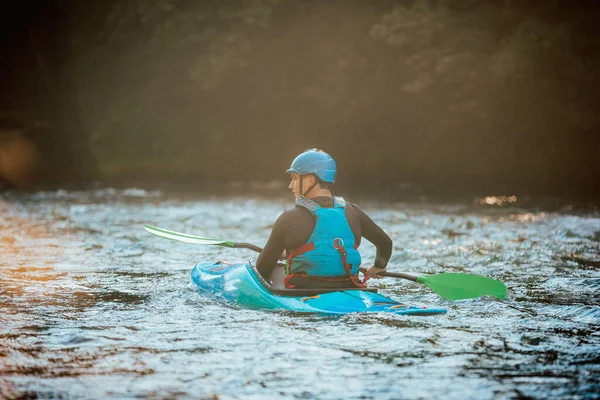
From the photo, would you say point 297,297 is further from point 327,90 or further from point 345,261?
point 327,90

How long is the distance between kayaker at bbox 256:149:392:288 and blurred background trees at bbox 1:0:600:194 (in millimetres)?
17144

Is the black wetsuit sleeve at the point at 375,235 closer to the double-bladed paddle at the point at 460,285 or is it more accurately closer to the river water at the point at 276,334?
the double-bladed paddle at the point at 460,285

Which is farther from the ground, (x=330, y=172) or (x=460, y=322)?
(x=330, y=172)

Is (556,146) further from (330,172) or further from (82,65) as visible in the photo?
(330,172)

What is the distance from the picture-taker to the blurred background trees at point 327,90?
24.4 m

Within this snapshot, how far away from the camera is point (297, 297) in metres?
5.43

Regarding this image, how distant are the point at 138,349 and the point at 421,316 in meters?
2.02

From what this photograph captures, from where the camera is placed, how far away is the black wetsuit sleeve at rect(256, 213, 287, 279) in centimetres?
539

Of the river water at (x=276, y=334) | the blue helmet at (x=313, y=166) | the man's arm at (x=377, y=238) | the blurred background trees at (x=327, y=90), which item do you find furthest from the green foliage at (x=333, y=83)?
the blue helmet at (x=313, y=166)

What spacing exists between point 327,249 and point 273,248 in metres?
0.41

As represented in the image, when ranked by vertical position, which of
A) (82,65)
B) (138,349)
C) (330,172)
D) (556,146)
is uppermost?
(82,65)

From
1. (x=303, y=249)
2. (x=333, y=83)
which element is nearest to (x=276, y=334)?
(x=303, y=249)

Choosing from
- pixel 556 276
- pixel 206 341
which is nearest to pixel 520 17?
pixel 556 276

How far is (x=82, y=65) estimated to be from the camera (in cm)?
2967
